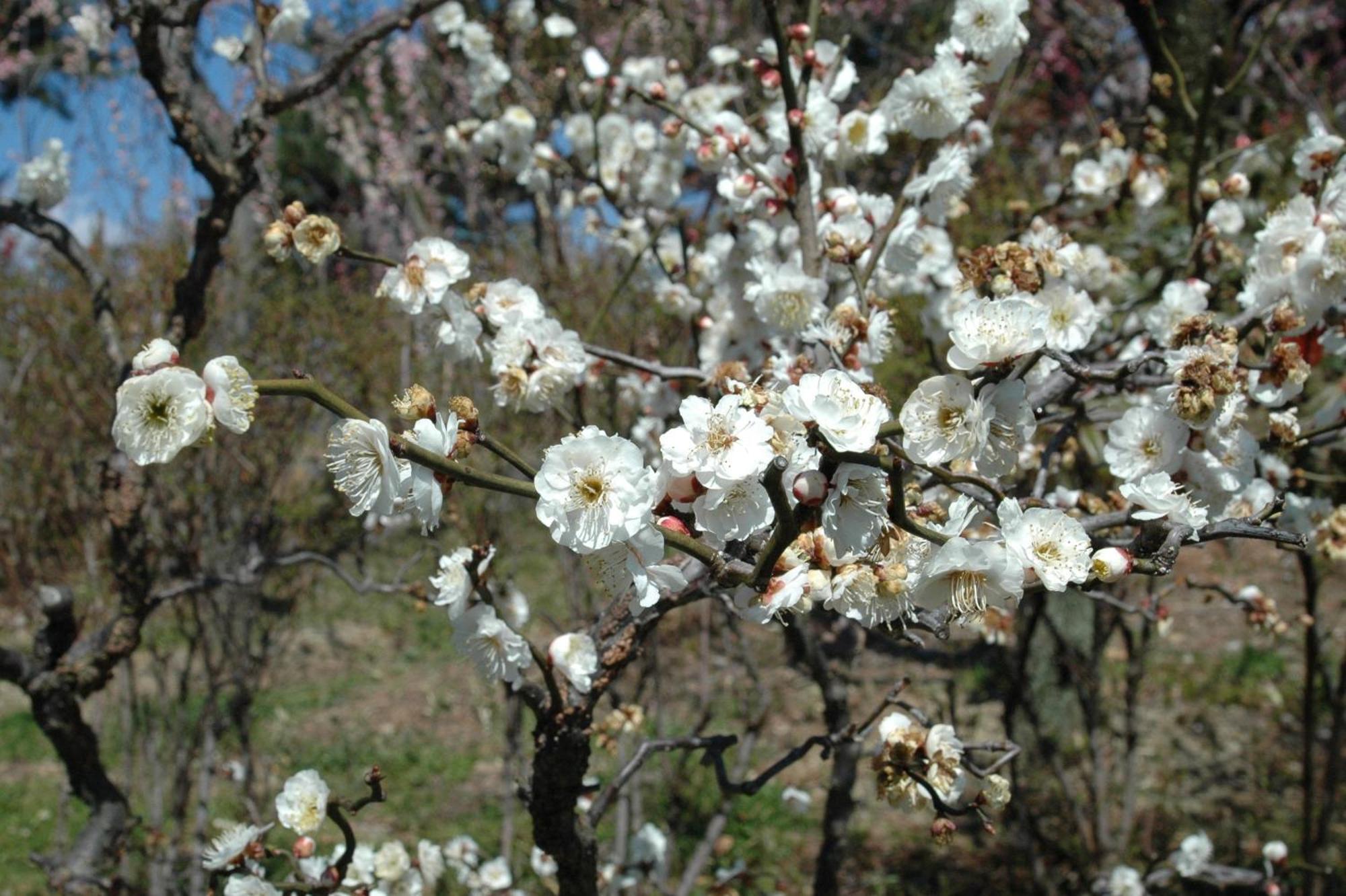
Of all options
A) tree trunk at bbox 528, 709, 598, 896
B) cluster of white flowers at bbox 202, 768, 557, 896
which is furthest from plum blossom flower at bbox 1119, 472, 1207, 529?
cluster of white flowers at bbox 202, 768, 557, 896

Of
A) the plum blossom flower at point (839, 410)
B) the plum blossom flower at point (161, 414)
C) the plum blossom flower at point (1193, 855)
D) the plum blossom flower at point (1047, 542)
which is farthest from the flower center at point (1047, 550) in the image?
the plum blossom flower at point (1193, 855)

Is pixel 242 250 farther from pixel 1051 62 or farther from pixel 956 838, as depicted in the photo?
pixel 1051 62

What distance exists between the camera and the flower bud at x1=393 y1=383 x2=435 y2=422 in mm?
1250

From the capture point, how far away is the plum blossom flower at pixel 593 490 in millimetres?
1136

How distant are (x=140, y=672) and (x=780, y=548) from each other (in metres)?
7.12

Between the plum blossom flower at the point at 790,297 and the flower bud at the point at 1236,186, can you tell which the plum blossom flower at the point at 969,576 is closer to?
the plum blossom flower at the point at 790,297

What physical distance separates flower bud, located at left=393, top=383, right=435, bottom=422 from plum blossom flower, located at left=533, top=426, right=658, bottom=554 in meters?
0.21

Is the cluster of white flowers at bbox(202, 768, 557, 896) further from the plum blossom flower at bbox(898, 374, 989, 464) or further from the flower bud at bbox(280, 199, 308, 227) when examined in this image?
the plum blossom flower at bbox(898, 374, 989, 464)

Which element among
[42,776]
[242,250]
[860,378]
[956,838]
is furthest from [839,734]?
[42,776]

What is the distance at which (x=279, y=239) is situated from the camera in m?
1.85

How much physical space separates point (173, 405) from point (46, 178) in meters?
2.12

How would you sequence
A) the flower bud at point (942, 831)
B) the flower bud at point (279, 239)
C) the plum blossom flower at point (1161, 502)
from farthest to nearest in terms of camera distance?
the flower bud at point (279, 239), the flower bud at point (942, 831), the plum blossom flower at point (1161, 502)

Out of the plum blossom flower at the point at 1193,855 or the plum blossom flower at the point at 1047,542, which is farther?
the plum blossom flower at the point at 1193,855

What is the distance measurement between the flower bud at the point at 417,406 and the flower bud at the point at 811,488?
0.48 m
